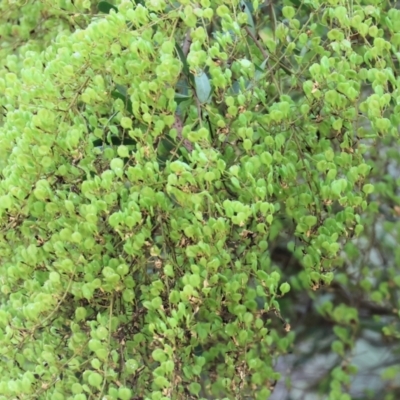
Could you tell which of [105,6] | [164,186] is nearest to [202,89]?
[164,186]

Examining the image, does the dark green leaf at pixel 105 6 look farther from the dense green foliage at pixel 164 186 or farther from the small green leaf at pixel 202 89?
the small green leaf at pixel 202 89

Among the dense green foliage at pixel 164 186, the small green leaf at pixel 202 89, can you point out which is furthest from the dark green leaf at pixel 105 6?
the small green leaf at pixel 202 89

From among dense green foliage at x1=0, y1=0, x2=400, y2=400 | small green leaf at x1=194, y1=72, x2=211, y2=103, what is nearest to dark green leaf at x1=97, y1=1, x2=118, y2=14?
dense green foliage at x1=0, y1=0, x2=400, y2=400

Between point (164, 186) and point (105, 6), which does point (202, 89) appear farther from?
point (105, 6)

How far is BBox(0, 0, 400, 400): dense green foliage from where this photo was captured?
0.71 meters

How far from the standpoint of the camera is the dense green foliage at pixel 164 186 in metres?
0.71

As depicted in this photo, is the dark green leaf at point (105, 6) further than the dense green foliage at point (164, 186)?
Yes

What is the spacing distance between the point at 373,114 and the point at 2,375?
648 millimetres

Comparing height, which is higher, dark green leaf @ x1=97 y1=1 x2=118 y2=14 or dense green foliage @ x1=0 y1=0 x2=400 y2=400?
dark green leaf @ x1=97 y1=1 x2=118 y2=14

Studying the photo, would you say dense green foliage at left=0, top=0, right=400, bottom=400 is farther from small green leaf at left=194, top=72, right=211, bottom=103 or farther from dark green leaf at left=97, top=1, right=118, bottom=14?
dark green leaf at left=97, top=1, right=118, bottom=14

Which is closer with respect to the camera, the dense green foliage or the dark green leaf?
the dense green foliage

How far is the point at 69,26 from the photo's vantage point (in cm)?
118

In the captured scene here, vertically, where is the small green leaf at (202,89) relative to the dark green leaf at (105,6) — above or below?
below

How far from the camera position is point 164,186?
0.76m
